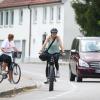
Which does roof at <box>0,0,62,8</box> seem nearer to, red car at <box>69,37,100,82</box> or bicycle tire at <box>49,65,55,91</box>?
red car at <box>69,37,100,82</box>

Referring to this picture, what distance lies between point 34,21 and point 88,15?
14.9m

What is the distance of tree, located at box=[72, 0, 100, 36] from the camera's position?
76.0 metres

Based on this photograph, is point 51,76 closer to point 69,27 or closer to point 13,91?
point 13,91

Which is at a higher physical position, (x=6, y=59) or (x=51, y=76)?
(x=6, y=59)

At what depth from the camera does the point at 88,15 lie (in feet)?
252

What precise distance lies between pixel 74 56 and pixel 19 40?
195 ft

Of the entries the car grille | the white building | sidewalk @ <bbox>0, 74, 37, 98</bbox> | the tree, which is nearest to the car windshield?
the car grille

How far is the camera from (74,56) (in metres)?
34.5

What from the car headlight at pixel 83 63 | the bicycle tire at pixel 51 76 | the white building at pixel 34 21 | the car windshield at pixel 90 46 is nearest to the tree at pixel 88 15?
the white building at pixel 34 21

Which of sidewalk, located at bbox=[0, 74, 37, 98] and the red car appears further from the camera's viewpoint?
the red car

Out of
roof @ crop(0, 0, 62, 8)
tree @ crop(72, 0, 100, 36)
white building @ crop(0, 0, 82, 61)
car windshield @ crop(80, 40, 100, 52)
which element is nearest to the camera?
car windshield @ crop(80, 40, 100, 52)

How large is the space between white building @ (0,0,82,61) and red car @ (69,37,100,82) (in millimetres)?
49537

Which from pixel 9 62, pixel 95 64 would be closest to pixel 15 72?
pixel 9 62

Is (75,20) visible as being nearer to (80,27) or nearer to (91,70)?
(80,27)
